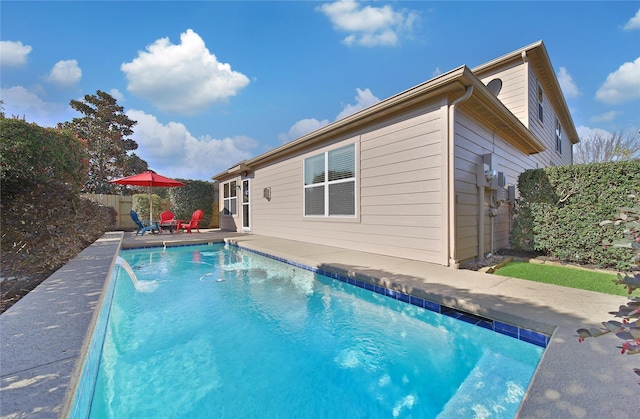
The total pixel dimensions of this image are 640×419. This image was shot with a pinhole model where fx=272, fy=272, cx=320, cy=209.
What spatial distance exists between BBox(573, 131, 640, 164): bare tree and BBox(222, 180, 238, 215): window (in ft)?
66.5

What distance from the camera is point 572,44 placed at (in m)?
8.54

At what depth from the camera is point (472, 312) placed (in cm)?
282

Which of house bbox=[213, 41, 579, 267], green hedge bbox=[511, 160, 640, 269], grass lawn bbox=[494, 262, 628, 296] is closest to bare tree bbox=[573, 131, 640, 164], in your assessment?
house bbox=[213, 41, 579, 267]

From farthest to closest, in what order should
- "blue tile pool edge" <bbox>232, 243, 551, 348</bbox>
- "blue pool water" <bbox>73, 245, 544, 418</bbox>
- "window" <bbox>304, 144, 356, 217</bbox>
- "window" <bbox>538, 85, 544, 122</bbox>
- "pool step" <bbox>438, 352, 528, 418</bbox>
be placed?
"window" <bbox>538, 85, 544, 122</bbox> < "window" <bbox>304, 144, 356, 217</bbox> < "blue tile pool edge" <bbox>232, 243, 551, 348</bbox> < "blue pool water" <bbox>73, 245, 544, 418</bbox> < "pool step" <bbox>438, 352, 528, 418</bbox>

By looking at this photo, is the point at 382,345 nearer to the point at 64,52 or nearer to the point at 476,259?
the point at 476,259

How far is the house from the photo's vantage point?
14.8ft

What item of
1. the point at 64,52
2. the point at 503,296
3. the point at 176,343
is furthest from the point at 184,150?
the point at 503,296

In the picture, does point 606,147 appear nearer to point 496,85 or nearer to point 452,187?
point 496,85

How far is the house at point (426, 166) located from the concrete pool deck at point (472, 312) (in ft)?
4.00

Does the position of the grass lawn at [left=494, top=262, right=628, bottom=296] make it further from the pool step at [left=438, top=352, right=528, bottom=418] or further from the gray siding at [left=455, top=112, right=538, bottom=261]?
the pool step at [left=438, top=352, right=528, bottom=418]

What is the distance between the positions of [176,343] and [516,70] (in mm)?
10098

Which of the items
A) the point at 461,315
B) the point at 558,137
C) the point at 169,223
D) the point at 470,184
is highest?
the point at 558,137

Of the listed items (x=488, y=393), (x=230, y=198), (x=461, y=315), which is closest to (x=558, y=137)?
(x=461, y=315)

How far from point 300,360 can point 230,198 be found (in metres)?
11.0
